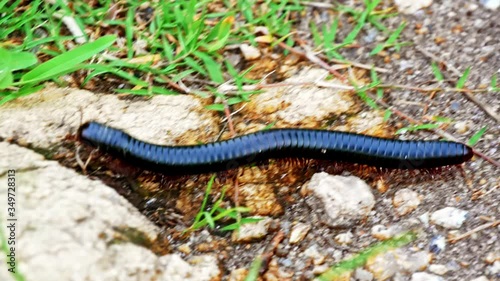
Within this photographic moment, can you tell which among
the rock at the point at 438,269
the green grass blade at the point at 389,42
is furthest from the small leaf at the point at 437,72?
the rock at the point at 438,269

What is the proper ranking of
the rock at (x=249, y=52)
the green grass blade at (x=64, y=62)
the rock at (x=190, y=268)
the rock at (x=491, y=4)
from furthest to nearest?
1. the rock at (x=491, y=4)
2. the rock at (x=249, y=52)
3. the green grass blade at (x=64, y=62)
4. the rock at (x=190, y=268)

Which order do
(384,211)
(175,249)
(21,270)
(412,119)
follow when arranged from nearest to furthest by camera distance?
(21,270), (175,249), (384,211), (412,119)

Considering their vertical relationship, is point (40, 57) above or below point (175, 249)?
above

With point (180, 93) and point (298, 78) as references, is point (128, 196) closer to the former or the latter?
point (180, 93)

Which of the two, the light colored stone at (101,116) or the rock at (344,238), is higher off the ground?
the light colored stone at (101,116)

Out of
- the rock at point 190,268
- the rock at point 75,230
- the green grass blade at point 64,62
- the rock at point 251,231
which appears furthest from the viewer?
the green grass blade at point 64,62

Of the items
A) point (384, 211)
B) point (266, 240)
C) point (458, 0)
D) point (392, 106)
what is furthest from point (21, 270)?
point (458, 0)

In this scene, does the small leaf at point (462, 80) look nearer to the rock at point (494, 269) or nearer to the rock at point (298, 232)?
the rock at point (494, 269)
